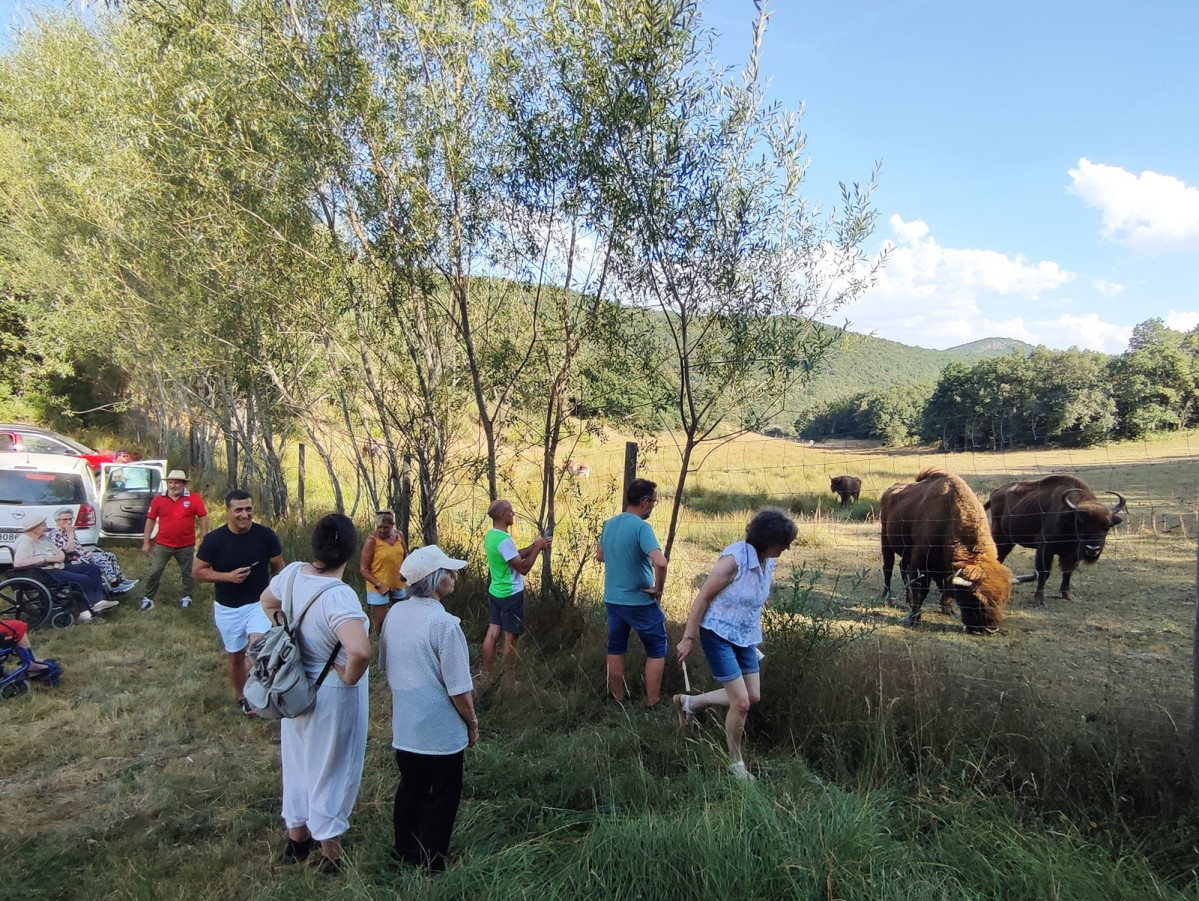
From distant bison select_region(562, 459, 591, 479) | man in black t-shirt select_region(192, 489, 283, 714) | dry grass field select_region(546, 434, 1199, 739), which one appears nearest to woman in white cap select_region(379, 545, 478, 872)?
man in black t-shirt select_region(192, 489, 283, 714)

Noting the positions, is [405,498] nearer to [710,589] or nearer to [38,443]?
[710,589]

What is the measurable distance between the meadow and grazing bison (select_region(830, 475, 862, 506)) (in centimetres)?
1410

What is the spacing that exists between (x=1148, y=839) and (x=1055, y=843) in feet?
1.62

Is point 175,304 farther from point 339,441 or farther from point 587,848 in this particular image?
point 587,848

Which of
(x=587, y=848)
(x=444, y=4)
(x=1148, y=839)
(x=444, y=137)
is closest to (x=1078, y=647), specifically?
(x=1148, y=839)

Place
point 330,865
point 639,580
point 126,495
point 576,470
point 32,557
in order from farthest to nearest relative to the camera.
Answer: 1. point 576,470
2. point 126,495
3. point 32,557
4. point 639,580
5. point 330,865

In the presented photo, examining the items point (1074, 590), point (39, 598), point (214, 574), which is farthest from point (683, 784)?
point (1074, 590)

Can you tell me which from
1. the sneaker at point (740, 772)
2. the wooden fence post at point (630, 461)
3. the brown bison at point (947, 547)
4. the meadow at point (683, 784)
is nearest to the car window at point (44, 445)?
the meadow at point (683, 784)

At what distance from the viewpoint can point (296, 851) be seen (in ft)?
11.9

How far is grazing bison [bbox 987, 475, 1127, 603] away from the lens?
31.0 feet

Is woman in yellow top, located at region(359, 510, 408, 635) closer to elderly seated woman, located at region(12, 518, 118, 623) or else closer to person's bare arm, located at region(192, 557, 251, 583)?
person's bare arm, located at region(192, 557, 251, 583)

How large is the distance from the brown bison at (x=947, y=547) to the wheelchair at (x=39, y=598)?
929 centimetres

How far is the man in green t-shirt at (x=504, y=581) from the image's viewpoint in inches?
229

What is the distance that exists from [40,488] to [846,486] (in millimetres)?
19061
